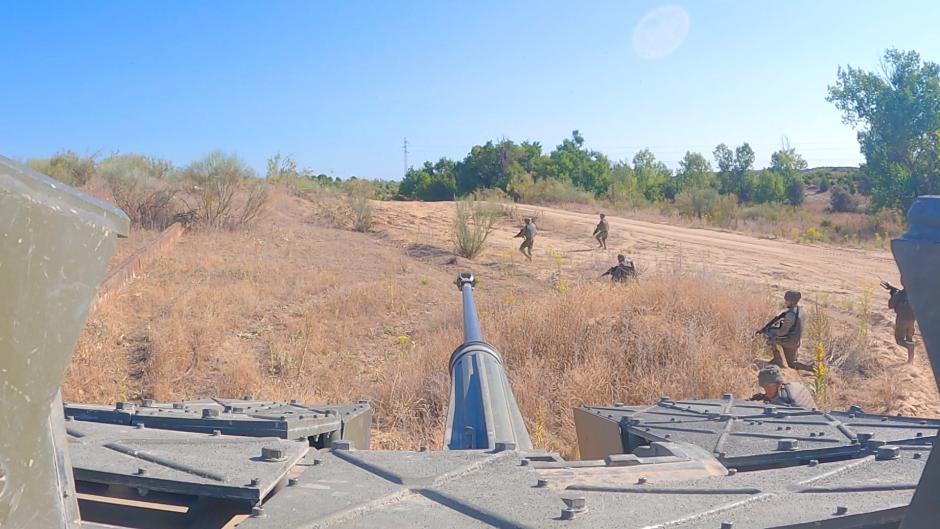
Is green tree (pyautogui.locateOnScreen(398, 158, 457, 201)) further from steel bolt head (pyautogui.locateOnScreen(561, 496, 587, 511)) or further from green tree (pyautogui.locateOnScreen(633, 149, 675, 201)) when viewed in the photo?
steel bolt head (pyautogui.locateOnScreen(561, 496, 587, 511))

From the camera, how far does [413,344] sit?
1145 centimetres

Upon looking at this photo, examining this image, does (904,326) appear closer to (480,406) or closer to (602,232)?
(480,406)

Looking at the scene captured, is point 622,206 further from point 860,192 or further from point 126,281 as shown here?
point 126,281

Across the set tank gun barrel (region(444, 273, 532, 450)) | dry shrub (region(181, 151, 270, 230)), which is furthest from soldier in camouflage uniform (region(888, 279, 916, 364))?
dry shrub (region(181, 151, 270, 230))

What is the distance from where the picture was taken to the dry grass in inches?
336

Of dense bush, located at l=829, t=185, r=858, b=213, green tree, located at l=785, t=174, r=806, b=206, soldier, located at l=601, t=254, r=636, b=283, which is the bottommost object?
soldier, located at l=601, t=254, r=636, b=283

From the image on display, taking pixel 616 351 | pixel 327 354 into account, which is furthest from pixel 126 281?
pixel 616 351

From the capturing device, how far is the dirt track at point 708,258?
11.0m

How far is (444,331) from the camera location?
451 inches

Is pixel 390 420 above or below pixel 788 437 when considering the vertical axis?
below

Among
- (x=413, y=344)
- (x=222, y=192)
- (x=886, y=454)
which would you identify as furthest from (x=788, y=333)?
(x=222, y=192)

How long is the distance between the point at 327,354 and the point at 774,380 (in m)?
6.62

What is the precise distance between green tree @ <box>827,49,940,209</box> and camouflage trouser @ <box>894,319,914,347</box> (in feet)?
65.5

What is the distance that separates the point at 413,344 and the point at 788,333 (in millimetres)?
4917
